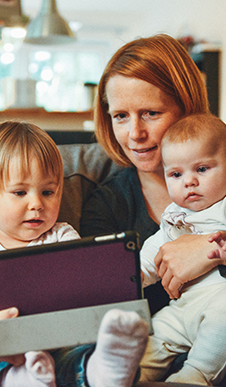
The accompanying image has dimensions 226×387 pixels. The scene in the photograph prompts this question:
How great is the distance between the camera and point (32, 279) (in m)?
0.76

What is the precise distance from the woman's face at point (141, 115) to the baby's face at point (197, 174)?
0.66 ft

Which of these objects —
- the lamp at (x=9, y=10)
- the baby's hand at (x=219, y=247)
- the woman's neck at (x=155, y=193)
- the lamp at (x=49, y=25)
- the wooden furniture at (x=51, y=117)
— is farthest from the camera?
the wooden furniture at (x=51, y=117)

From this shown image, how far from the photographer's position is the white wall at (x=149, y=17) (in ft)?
16.0

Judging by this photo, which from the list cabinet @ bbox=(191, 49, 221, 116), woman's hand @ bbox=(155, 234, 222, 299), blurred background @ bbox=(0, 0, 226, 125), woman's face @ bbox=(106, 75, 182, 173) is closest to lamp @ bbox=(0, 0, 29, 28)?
blurred background @ bbox=(0, 0, 226, 125)

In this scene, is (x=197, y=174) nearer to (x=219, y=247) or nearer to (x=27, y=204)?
(x=219, y=247)

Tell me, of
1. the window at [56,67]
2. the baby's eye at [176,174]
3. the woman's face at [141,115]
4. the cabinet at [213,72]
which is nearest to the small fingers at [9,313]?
the baby's eye at [176,174]

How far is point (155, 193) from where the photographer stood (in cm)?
156

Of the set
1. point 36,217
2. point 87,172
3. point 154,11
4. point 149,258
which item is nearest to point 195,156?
point 149,258

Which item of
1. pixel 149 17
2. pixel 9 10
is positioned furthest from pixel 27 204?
pixel 149 17

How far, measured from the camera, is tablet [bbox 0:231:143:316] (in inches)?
29.7

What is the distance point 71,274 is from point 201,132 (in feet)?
2.03

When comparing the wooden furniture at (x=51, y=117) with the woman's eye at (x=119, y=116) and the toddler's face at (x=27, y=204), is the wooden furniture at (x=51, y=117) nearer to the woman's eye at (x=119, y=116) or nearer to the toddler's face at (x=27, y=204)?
the woman's eye at (x=119, y=116)

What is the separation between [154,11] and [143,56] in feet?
19.9

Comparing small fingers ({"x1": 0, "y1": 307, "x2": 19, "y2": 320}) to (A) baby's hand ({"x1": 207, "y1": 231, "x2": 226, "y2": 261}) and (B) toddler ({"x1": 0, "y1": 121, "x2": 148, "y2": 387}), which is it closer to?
(B) toddler ({"x1": 0, "y1": 121, "x2": 148, "y2": 387})
